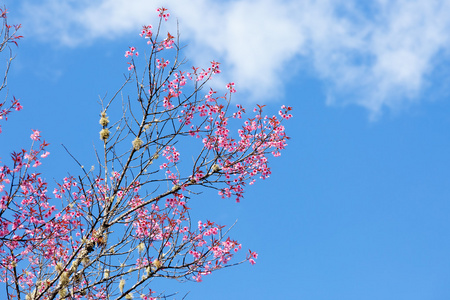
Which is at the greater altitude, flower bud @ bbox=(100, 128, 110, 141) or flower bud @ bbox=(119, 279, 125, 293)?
flower bud @ bbox=(100, 128, 110, 141)

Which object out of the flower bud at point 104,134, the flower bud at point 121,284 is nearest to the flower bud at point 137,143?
the flower bud at point 104,134

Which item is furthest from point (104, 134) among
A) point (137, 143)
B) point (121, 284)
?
point (121, 284)

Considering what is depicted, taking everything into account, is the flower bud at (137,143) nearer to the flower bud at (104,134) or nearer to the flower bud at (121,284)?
the flower bud at (104,134)

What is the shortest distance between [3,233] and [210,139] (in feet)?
13.4

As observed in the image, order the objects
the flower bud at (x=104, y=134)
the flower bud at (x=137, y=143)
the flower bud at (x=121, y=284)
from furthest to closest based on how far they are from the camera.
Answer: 1. the flower bud at (x=104, y=134)
2. the flower bud at (x=137, y=143)
3. the flower bud at (x=121, y=284)

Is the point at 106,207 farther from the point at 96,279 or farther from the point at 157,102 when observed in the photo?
the point at 157,102

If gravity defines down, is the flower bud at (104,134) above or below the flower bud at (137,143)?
above

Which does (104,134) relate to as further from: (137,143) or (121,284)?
(121,284)

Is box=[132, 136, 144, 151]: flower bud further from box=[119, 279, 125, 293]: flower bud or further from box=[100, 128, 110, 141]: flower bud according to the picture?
box=[119, 279, 125, 293]: flower bud

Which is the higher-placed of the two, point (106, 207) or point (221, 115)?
point (221, 115)

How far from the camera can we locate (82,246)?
7359mm

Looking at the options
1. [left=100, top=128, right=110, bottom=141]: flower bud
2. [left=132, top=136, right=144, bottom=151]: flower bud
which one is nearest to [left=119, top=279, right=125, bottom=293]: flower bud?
[left=132, top=136, right=144, bottom=151]: flower bud

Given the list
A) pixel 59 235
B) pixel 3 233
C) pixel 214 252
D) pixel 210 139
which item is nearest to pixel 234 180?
pixel 210 139

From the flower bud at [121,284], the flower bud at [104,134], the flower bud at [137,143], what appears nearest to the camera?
the flower bud at [121,284]
